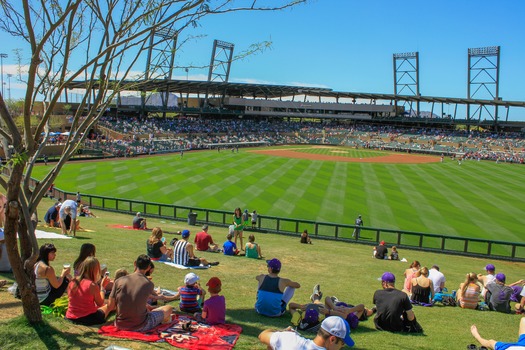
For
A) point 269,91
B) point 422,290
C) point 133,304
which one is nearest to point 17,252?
point 133,304

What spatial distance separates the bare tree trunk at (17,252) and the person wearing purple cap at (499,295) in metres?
9.95

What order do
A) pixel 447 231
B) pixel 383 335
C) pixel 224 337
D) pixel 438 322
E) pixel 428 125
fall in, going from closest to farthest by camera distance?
pixel 224 337
pixel 383 335
pixel 438 322
pixel 447 231
pixel 428 125

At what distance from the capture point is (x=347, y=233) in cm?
2380

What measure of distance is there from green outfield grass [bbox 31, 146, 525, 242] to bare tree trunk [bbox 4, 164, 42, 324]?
849 inches

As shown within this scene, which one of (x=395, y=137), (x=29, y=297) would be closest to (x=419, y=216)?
(x=29, y=297)

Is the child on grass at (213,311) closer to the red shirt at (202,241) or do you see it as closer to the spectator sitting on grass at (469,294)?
the spectator sitting on grass at (469,294)

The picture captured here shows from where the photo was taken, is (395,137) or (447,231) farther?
(395,137)

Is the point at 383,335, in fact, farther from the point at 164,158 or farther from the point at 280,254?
the point at 164,158

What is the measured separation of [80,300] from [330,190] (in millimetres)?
30874

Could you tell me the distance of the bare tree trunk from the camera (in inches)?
232

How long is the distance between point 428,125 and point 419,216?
3610 inches

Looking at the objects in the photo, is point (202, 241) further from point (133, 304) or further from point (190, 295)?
point (133, 304)

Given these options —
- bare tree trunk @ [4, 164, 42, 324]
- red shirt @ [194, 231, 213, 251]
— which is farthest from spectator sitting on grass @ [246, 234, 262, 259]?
bare tree trunk @ [4, 164, 42, 324]

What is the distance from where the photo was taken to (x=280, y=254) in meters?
17.3
